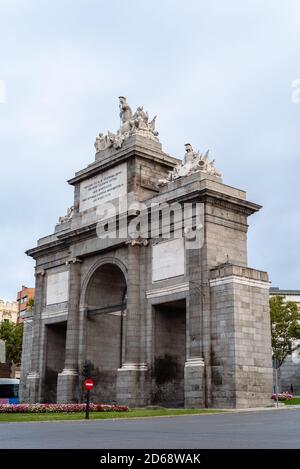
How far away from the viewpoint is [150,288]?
134 ft

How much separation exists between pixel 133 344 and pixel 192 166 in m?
11.5

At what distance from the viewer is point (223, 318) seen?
35844 millimetres

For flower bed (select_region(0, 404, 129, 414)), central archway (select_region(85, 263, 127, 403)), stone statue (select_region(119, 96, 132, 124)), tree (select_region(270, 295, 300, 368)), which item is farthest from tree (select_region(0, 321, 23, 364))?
flower bed (select_region(0, 404, 129, 414))

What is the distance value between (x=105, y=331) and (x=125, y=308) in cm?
404

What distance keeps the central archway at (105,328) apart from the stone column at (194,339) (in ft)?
28.3

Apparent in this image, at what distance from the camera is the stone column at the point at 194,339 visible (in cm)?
3566

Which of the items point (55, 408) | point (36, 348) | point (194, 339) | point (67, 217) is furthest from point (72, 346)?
point (194, 339)

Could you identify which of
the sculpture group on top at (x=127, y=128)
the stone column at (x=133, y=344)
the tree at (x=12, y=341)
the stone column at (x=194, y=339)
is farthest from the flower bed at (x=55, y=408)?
the tree at (x=12, y=341)

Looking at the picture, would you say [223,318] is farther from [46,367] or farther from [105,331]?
[46,367]

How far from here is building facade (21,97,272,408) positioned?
36.0 metres

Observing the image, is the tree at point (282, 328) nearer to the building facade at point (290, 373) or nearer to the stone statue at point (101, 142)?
the building facade at point (290, 373)

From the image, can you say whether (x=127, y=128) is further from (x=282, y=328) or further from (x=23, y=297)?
(x=23, y=297)

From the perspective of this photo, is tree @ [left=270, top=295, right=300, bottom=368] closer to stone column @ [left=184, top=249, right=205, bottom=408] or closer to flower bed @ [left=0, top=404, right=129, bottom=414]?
stone column @ [left=184, top=249, right=205, bottom=408]

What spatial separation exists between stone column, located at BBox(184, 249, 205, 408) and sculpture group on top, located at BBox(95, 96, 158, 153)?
1081cm
